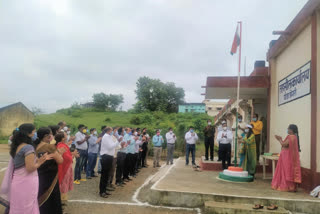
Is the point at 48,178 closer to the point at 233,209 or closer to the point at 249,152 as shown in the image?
the point at 233,209

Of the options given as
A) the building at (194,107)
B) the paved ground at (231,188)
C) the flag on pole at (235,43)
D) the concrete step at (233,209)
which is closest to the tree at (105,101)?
the building at (194,107)

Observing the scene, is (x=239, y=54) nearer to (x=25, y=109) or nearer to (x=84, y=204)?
(x=84, y=204)

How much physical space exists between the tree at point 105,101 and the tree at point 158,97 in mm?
9915

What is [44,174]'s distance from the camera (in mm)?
3793

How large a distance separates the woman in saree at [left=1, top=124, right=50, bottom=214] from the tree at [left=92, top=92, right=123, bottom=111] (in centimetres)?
5363

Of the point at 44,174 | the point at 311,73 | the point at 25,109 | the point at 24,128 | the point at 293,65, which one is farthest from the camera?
the point at 25,109

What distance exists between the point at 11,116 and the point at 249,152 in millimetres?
25640

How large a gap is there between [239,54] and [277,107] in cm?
217

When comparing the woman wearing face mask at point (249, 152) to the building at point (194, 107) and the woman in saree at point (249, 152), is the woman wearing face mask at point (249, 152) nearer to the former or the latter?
the woman in saree at point (249, 152)

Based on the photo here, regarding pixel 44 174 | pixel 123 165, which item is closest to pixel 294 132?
pixel 123 165

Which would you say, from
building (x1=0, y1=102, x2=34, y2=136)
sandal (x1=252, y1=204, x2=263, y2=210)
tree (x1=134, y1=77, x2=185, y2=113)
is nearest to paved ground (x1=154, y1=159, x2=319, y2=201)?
sandal (x1=252, y1=204, x2=263, y2=210)

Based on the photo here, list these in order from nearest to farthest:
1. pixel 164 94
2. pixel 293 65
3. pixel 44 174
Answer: pixel 44 174
pixel 293 65
pixel 164 94

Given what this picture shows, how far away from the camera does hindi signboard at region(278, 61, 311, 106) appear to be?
648 centimetres

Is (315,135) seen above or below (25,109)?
below
